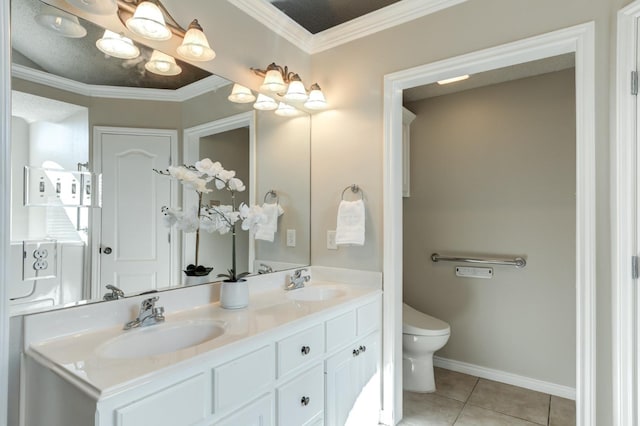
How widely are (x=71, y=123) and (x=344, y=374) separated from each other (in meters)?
1.64

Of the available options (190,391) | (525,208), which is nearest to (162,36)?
(190,391)

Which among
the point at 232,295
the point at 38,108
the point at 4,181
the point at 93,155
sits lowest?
the point at 232,295

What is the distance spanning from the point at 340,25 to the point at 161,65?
117 cm

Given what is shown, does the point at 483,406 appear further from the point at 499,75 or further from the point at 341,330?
the point at 499,75

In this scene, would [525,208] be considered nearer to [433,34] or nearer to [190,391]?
[433,34]

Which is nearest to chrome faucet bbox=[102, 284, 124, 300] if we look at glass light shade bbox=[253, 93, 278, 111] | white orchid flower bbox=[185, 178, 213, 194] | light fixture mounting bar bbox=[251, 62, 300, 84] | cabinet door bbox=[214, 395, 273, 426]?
white orchid flower bbox=[185, 178, 213, 194]

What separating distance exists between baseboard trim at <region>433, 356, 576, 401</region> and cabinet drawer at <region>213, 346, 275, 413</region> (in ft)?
6.83

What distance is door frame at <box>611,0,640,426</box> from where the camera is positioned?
4.53 feet

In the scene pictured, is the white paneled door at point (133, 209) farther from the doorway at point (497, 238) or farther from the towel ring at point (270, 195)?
the doorway at point (497, 238)

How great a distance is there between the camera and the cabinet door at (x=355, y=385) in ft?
→ 5.45

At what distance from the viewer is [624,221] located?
140 centimetres

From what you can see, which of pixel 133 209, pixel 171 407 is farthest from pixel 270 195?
pixel 171 407

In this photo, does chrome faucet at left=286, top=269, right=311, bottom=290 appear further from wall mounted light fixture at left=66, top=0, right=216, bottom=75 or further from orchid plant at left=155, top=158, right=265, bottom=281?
wall mounted light fixture at left=66, top=0, right=216, bottom=75

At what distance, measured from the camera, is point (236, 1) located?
1.90m
